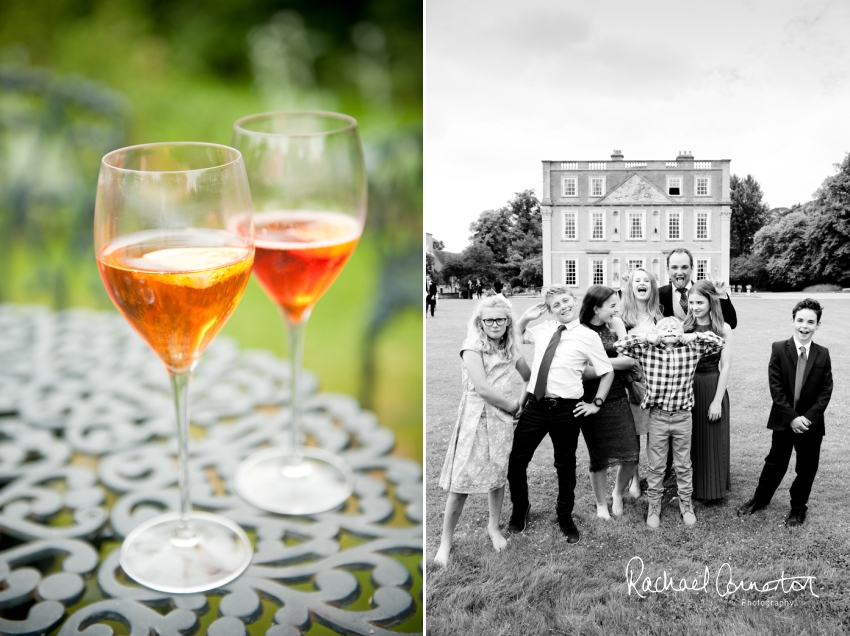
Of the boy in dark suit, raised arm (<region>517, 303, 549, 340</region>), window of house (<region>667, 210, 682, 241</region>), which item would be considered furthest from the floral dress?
the boy in dark suit

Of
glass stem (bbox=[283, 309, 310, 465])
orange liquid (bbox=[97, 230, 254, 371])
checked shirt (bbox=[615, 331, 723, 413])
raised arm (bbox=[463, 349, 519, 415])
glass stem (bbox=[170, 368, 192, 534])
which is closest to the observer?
orange liquid (bbox=[97, 230, 254, 371])

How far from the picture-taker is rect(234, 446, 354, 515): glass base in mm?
1314

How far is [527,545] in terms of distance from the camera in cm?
169

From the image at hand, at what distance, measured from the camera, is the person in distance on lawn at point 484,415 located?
1562 mm

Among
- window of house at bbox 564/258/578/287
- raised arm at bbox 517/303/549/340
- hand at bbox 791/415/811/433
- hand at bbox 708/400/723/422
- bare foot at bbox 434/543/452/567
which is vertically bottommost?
bare foot at bbox 434/543/452/567

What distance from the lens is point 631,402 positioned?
66.9 inches

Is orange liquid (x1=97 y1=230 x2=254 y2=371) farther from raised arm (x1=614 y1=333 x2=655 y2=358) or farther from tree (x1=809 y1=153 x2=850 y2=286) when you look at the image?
tree (x1=809 y1=153 x2=850 y2=286)

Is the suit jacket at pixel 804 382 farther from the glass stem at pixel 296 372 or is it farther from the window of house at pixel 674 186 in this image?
the glass stem at pixel 296 372

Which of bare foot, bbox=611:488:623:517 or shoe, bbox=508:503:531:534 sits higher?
bare foot, bbox=611:488:623:517

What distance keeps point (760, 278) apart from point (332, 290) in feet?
3.49

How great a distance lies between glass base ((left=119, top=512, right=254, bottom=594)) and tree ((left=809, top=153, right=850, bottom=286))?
59.6 inches

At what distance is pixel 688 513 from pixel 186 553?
1175mm

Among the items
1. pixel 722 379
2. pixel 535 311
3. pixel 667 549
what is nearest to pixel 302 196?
pixel 535 311

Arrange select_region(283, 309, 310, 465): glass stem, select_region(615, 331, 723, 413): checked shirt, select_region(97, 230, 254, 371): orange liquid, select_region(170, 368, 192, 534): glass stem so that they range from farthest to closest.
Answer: select_region(615, 331, 723, 413): checked shirt
select_region(283, 309, 310, 465): glass stem
select_region(170, 368, 192, 534): glass stem
select_region(97, 230, 254, 371): orange liquid
